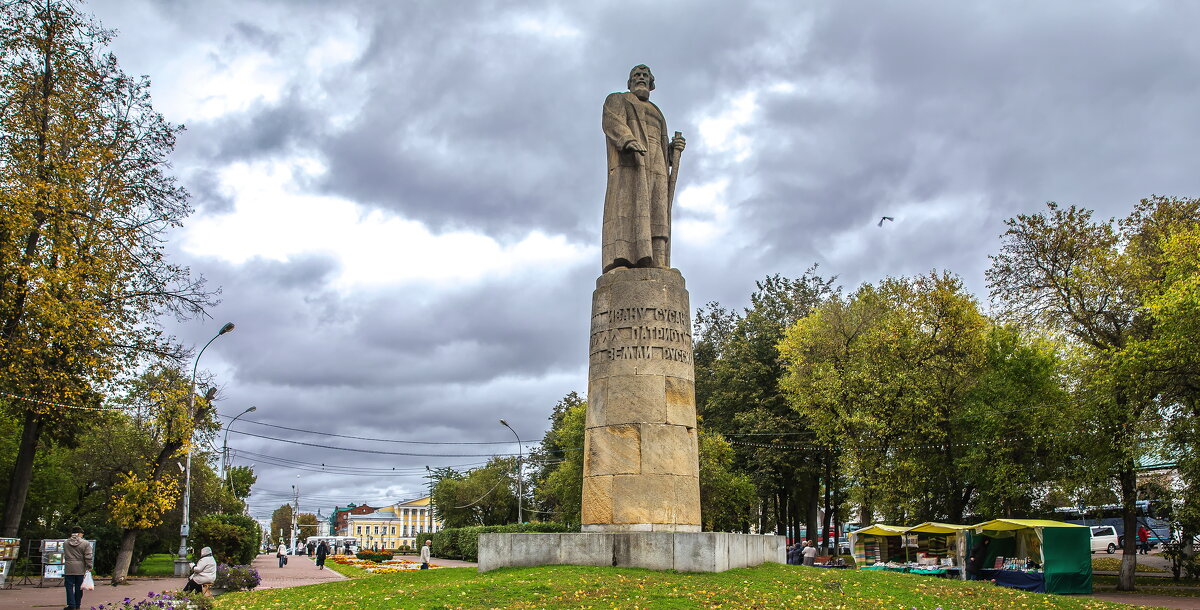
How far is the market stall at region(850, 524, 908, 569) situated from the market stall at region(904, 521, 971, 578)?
544 mm

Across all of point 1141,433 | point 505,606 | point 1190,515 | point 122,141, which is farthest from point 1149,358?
point 122,141

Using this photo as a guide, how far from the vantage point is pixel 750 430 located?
126 ft

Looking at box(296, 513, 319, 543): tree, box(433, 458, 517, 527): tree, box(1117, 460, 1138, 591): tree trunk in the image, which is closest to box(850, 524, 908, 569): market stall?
box(1117, 460, 1138, 591): tree trunk

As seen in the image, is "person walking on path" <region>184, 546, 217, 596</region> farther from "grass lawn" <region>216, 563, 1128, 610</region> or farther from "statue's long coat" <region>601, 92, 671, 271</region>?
"statue's long coat" <region>601, 92, 671, 271</region>

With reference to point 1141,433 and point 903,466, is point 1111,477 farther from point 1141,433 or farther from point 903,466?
point 903,466

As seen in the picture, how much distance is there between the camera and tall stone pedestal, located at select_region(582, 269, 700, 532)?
1377cm

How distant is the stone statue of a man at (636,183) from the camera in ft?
51.3

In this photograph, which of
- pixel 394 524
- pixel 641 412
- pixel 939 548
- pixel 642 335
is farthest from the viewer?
pixel 394 524

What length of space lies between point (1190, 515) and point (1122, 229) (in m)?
9.49

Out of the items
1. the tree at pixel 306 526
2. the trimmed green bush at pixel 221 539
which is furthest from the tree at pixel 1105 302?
the tree at pixel 306 526

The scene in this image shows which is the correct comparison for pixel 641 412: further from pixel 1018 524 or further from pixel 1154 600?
pixel 1154 600

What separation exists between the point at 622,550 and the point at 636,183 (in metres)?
6.53

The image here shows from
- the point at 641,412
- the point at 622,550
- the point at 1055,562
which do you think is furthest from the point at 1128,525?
the point at 622,550

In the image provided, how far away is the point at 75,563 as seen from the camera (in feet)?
47.7
